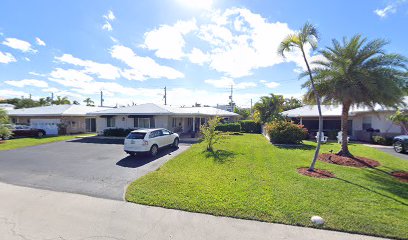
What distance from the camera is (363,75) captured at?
10.1 meters

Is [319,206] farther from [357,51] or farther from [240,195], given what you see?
[357,51]

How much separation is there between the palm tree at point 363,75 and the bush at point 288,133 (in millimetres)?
5536

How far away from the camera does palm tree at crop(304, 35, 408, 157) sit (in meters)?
9.95

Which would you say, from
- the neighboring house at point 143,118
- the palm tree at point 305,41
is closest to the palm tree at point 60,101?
the neighboring house at point 143,118

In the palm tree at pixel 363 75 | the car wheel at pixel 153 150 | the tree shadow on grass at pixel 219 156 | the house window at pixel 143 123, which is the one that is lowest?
the tree shadow on grass at pixel 219 156

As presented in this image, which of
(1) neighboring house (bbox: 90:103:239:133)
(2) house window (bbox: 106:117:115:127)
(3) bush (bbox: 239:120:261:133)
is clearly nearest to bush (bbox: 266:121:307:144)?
(1) neighboring house (bbox: 90:103:239:133)

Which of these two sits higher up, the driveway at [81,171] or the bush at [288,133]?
the bush at [288,133]

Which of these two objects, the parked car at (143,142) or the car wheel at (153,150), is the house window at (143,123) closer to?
the parked car at (143,142)

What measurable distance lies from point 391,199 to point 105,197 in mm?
7978

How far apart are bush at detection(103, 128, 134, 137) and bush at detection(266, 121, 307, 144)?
14739 mm

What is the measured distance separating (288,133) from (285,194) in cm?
1103

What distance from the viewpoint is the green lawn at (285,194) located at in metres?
4.90

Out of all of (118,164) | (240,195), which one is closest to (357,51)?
(240,195)

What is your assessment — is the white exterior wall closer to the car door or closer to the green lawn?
the green lawn
